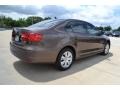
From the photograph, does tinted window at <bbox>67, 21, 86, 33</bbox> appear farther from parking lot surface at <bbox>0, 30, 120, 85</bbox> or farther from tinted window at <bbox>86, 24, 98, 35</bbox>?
parking lot surface at <bbox>0, 30, 120, 85</bbox>

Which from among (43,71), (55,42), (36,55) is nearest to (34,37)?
(36,55)

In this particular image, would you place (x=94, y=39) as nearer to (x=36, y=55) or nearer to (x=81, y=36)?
(x=81, y=36)

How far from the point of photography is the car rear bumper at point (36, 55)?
3.96 m

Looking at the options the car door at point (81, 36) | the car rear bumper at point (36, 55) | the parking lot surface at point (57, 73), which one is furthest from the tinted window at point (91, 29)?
A: the car rear bumper at point (36, 55)

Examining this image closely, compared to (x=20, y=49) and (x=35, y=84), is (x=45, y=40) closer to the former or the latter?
(x=20, y=49)

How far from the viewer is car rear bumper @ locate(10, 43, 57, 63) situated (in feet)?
13.0

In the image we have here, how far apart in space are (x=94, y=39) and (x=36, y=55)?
2671 mm

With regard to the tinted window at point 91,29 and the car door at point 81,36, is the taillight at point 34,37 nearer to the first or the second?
the car door at point 81,36

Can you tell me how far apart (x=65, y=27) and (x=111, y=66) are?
204cm

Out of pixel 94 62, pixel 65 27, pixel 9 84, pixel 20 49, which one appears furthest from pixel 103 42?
pixel 9 84

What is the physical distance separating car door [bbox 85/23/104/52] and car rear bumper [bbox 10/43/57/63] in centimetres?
188

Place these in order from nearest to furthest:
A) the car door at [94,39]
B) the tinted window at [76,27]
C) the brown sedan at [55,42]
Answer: the brown sedan at [55,42], the tinted window at [76,27], the car door at [94,39]

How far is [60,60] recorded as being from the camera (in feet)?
14.6

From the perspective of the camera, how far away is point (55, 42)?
425cm
